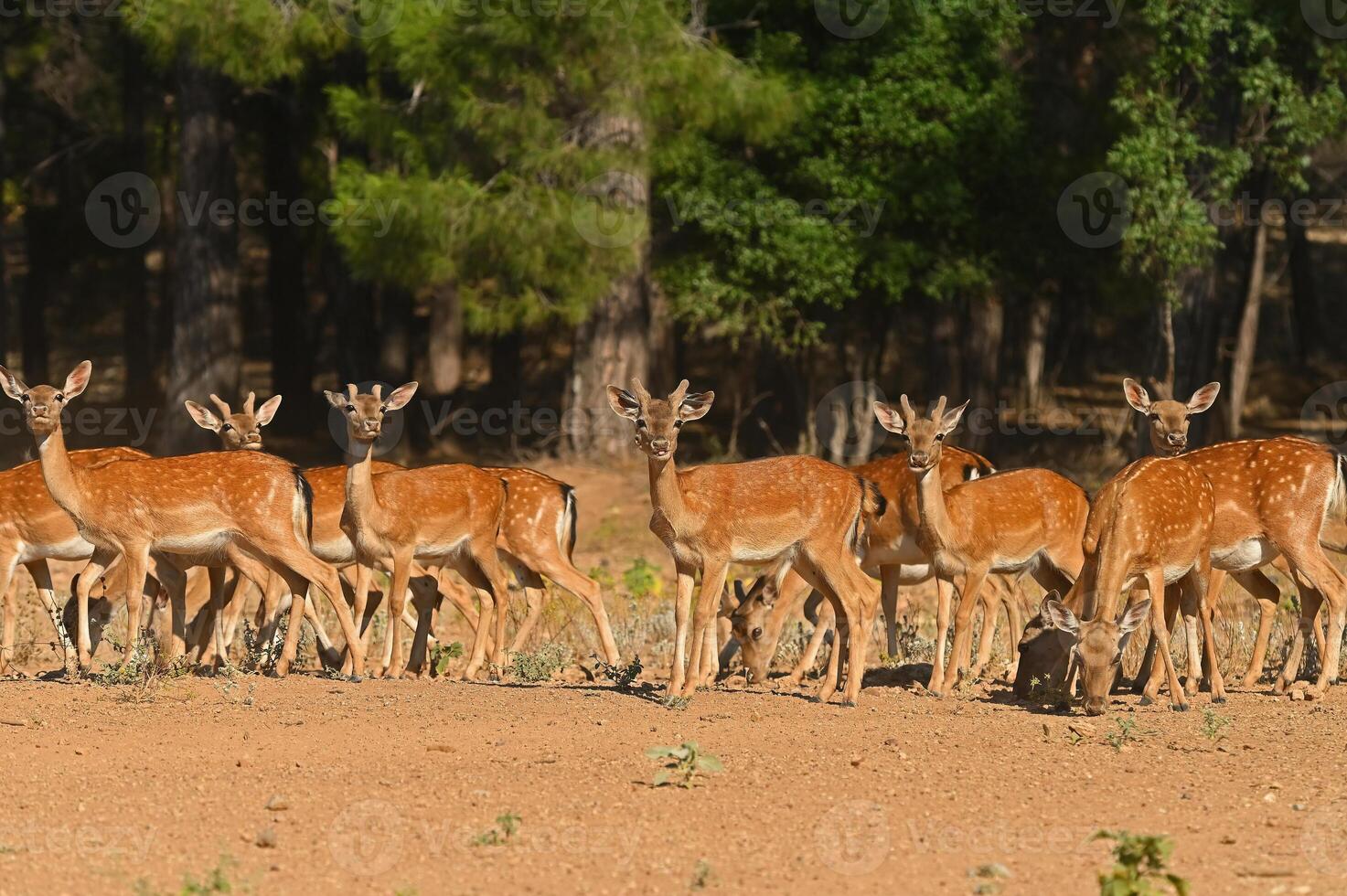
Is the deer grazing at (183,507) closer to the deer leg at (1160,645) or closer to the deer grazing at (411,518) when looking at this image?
the deer grazing at (411,518)

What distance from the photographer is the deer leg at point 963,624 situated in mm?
11664

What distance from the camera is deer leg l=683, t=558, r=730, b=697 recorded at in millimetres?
11016

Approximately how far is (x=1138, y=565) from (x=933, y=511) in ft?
4.43

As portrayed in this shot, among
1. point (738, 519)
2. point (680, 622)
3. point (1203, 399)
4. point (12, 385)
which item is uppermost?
point (1203, 399)

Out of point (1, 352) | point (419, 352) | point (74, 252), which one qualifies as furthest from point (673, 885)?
point (419, 352)

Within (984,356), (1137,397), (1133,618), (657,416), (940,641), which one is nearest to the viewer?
(1133,618)

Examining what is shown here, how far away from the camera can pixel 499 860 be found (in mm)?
7230

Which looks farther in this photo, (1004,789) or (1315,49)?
(1315,49)

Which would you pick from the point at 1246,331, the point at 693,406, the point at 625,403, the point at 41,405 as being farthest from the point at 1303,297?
the point at 41,405

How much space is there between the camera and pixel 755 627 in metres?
12.6

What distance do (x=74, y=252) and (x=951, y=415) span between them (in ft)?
100

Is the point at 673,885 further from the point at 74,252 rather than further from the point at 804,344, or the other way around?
the point at 74,252

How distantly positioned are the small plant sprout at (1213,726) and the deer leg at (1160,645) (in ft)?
1.68

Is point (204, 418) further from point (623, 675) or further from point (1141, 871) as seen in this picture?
point (1141, 871)
